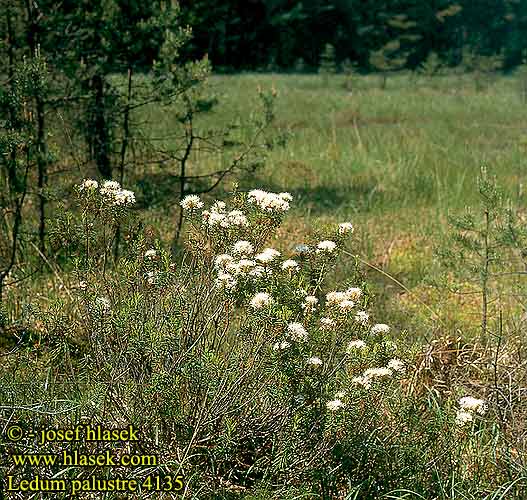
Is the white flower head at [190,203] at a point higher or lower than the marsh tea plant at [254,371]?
higher

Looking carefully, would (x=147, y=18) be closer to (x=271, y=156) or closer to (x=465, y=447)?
(x=271, y=156)

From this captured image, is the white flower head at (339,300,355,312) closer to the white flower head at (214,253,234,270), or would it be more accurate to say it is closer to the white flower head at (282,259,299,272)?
the white flower head at (282,259,299,272)

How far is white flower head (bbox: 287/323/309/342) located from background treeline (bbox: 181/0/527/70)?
23422 mm

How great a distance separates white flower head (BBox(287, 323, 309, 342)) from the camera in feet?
7.14

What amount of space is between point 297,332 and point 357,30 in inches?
1279

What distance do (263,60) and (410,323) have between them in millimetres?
27711

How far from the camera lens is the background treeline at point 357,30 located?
1184 inches

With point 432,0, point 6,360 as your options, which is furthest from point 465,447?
point 432,0

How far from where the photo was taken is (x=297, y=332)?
218 cm

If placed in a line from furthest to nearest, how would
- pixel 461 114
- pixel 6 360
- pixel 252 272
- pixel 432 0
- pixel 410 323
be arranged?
1. pixel 432 0
2. pixel 461 114
3. pixel 410 323
4. pixel 6 360
5. pixel 252 272

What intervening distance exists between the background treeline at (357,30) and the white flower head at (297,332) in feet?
76.8

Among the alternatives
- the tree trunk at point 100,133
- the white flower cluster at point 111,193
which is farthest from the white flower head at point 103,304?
the tree trunk at point 100,133

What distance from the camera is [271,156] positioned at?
8.39 meters

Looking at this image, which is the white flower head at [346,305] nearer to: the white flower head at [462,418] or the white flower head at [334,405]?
the white flower head at [334,405]
